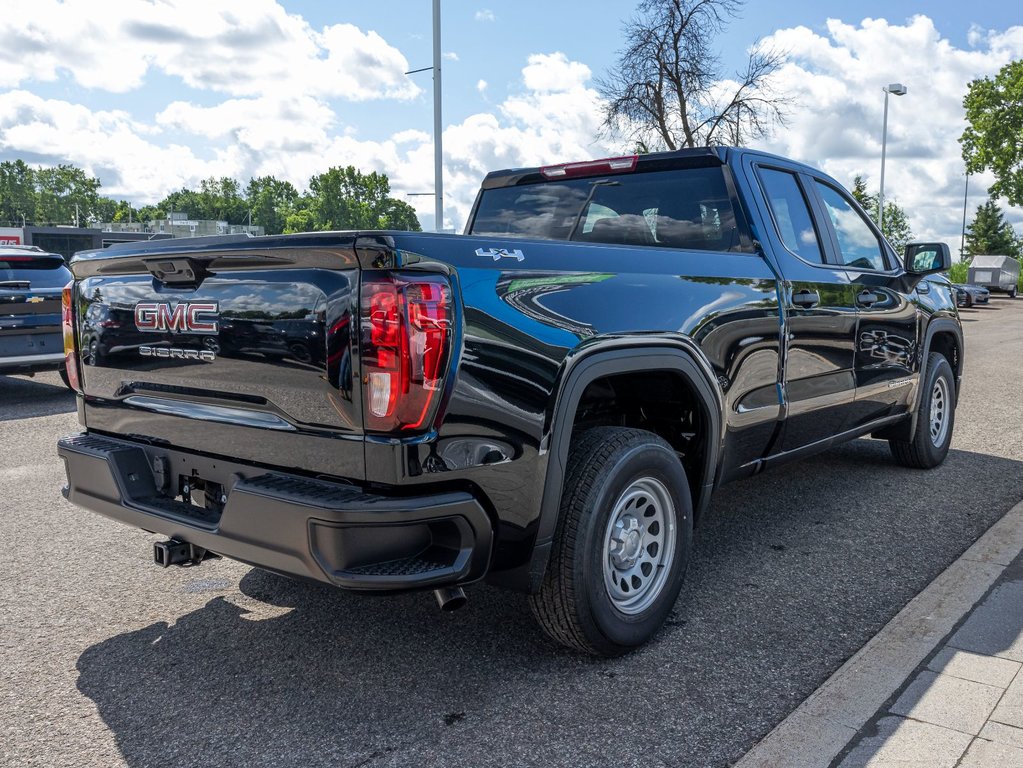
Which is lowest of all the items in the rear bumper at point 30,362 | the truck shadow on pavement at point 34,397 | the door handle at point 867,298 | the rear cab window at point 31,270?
the truck shadow on pavement at point 34,397

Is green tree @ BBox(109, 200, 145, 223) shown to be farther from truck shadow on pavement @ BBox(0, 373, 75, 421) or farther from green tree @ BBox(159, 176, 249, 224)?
truck shadow on pavement @ BBox(0, 373, 75, 421)

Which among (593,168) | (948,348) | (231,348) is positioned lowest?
(948,348)

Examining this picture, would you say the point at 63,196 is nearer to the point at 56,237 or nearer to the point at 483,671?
the point at 56,237

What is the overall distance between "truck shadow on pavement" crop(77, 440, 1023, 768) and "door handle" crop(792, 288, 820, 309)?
1.21 meters

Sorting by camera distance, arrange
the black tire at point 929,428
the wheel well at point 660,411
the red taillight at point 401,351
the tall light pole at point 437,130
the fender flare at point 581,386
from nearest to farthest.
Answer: the red taillight at point 401,351 → the fender flare at point 581,386 → the wheel well at point 660,411 → the black tire at point 929,428 → the tall light pole at point 437,130

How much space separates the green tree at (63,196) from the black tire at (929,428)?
154403 mm

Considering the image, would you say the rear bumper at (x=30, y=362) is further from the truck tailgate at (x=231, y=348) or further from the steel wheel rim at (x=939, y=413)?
the steel wheel rim at (x=939, y=413)

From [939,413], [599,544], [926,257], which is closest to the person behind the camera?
[599,544]

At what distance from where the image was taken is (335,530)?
2461 mm

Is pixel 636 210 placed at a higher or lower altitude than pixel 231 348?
higher

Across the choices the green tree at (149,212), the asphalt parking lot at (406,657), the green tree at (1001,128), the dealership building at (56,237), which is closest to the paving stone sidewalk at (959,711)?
the asphalt parking lot at (406,657)

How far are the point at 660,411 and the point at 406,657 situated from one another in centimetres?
144

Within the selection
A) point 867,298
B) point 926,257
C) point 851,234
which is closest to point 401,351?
point 867,298

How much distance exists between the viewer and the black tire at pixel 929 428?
5883mm
